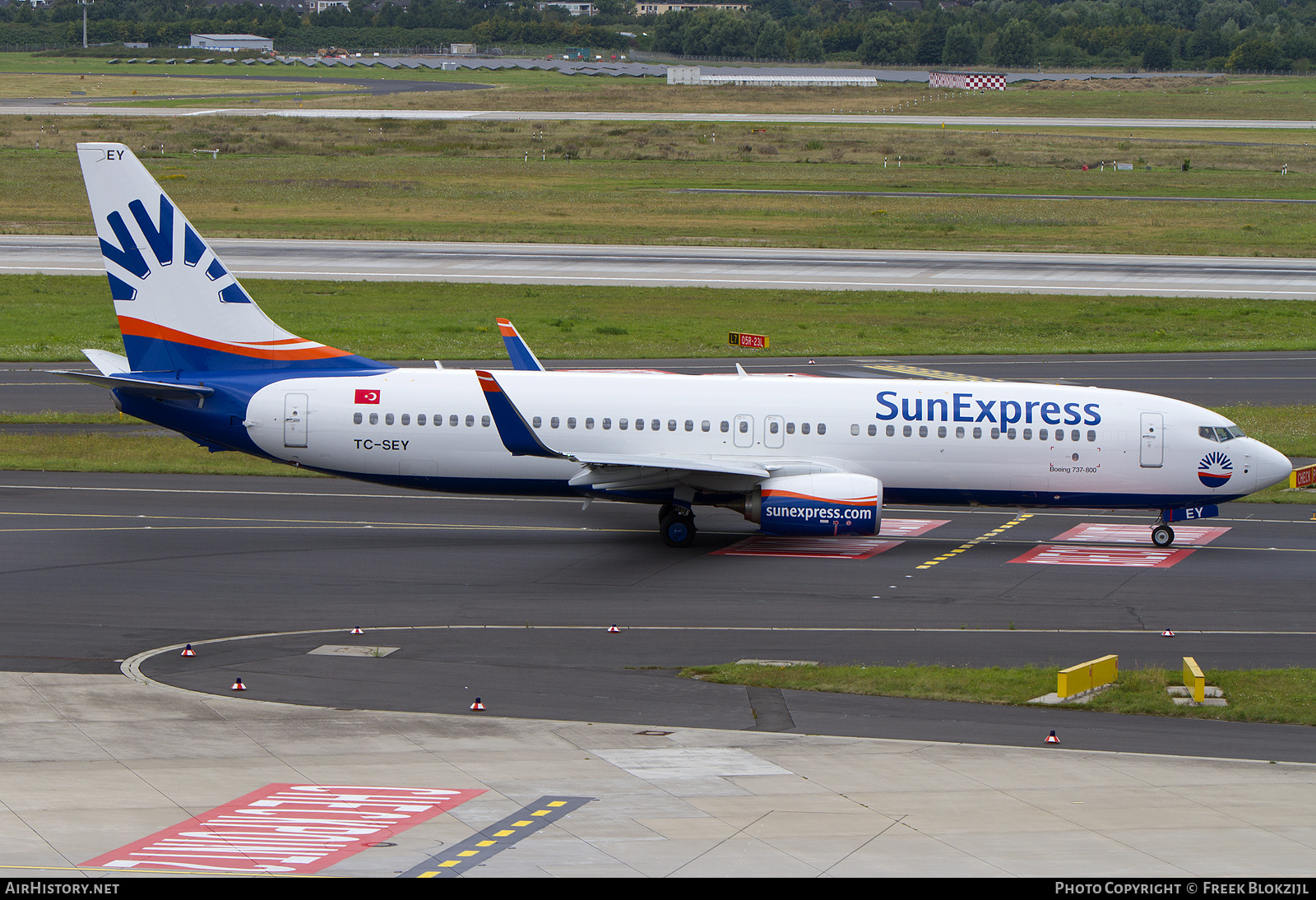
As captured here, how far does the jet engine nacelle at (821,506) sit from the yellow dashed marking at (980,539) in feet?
5.65

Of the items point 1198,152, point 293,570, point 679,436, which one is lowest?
point 293,570

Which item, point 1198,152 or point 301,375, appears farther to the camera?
point 1198,152

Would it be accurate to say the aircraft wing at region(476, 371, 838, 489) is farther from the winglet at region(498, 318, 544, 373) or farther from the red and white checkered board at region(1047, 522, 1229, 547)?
the red and white checkered board at region(1047, 522, 1229, 547)

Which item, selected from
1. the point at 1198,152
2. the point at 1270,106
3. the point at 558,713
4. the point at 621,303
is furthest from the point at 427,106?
the point at 558,713

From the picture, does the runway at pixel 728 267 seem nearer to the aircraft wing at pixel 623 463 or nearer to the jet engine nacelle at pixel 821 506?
the aircraft wing at pixel 623 463

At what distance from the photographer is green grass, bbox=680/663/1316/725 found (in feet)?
80.0

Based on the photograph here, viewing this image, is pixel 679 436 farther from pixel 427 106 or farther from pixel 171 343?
pixel 427 106

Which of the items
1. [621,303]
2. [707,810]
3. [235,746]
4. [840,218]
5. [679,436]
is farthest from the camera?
[840,218]

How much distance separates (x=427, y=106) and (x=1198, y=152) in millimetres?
92321

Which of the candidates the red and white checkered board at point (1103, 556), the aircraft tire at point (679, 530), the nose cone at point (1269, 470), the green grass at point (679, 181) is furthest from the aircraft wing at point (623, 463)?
the green grass at point (679, 181)

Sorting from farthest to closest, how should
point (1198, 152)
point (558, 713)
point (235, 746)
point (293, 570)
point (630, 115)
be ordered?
1. point (630, 115)
2. point (1198, 152)
3. point (293, 570)
4. point (558, 713)
5. point (235, 746)

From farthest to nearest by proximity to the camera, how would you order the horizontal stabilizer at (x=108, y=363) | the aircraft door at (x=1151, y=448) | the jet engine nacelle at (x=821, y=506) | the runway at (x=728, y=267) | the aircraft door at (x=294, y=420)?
the runway at (x=728, y=267)
the horizontal stabilizer at (x=108, y=363)
the aircraft door at (x=294, y=420)
the aircraft door at (x=1151, y=448)
the jet engine nacelle at (x=821, y=506)

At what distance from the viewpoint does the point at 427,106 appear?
178625mm

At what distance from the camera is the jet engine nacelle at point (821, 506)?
114ft
